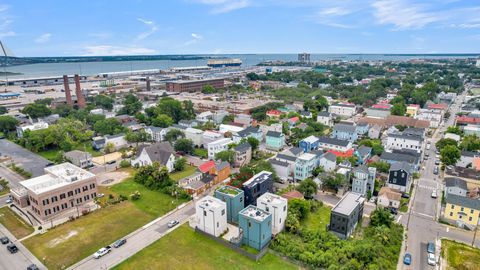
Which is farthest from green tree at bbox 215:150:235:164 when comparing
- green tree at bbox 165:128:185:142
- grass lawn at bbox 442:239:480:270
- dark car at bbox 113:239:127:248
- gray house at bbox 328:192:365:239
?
grass lawn at bbox 442:239:480:270

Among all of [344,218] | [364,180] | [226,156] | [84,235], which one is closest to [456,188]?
[364,180]

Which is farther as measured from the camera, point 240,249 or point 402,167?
point 402,167

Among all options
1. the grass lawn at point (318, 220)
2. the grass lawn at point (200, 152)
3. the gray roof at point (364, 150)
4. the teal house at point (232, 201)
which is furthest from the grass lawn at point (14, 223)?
the gray roof at point (364, 150)

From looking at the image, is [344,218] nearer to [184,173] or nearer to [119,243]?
[119,243]

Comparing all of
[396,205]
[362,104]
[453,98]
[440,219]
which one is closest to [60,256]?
[396,205]

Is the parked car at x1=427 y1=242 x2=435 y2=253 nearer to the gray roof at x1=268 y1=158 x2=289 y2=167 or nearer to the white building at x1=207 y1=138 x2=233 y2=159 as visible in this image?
the gray roof at x1=268 y1=158 x2=289 y2=167

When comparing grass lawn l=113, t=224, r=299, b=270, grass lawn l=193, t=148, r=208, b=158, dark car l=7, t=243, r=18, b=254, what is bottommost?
grass lawn l=113, t=224, r=299, b=270
